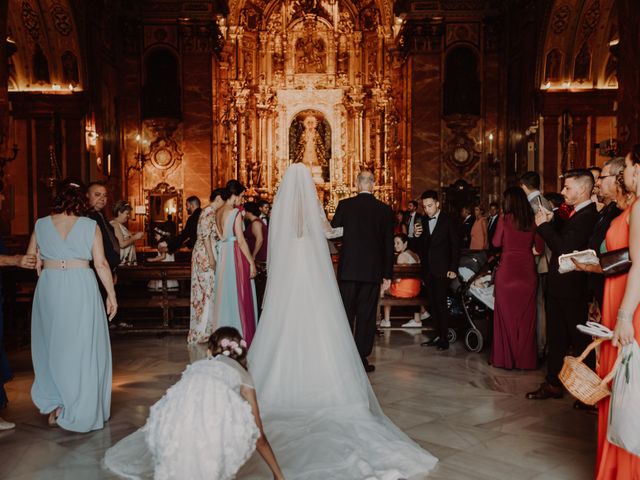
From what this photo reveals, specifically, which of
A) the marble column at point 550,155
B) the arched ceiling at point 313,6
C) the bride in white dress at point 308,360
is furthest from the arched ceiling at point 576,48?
the bride in white dress at point 308,360

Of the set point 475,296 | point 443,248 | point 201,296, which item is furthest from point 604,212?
point 201,296

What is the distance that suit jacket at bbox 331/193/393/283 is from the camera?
6934 millimetres

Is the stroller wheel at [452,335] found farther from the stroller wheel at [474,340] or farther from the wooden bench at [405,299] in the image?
the wooden bench at [405,299]

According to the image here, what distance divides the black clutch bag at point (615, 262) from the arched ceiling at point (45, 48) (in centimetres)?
1354

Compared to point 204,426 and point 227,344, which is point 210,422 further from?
point 227,344

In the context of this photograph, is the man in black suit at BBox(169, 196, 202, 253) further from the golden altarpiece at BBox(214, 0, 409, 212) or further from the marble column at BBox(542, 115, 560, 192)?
the golden altarpiece at BBox(214, 0, 409, 212)

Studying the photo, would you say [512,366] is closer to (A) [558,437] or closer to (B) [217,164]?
(A) [558,437]

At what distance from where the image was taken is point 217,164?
20.0m

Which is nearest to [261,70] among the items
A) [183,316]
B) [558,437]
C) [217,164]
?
[217,164]

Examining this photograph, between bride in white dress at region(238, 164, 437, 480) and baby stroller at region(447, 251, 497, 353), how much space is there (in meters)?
2.87

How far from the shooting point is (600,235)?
498cm

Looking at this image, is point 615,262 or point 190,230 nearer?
point 615,262

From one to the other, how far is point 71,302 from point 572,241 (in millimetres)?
4042

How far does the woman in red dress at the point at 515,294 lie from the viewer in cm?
703
